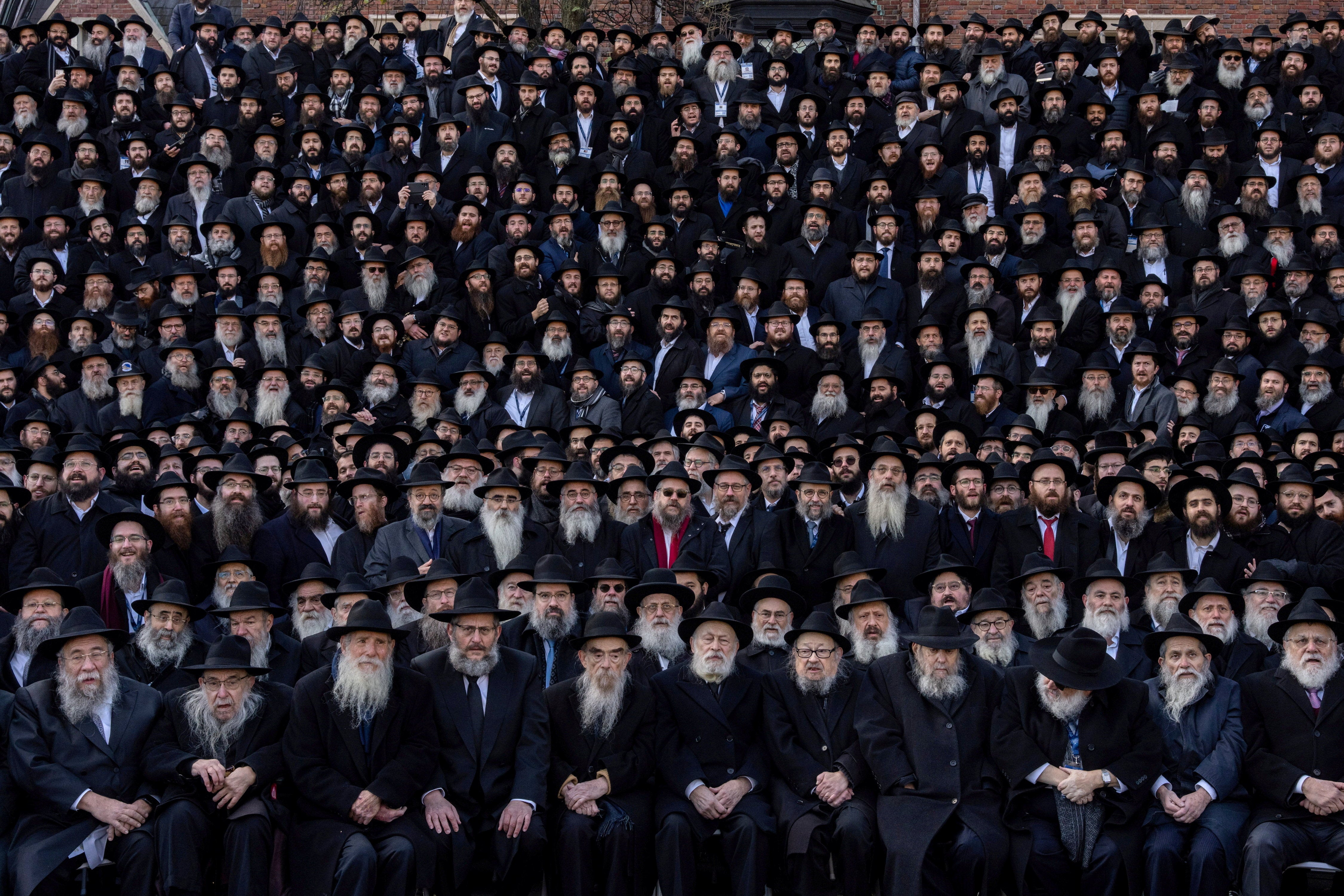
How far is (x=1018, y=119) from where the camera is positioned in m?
15.9

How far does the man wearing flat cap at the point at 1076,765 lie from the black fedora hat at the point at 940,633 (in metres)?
0.33

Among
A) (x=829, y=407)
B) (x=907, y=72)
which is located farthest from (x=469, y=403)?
(x=907, y=72)

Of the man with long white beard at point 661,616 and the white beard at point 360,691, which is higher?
the man with long white beard at point 661,616

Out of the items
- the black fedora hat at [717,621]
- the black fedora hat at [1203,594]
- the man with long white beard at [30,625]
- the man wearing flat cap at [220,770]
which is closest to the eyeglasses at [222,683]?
the man wearing flat cap at [220,770]

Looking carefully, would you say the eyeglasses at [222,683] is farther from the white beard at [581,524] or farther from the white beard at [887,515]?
the white beard at [887,515]

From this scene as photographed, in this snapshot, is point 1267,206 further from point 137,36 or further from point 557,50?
point 137,36

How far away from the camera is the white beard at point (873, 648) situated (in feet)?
29.0

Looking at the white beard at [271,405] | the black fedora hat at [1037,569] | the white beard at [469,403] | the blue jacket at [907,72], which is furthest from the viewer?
the blue jacket at [907,72]

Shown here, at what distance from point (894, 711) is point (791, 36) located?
1152 cm

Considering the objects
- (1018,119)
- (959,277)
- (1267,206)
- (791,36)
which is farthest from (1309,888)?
(791,36)

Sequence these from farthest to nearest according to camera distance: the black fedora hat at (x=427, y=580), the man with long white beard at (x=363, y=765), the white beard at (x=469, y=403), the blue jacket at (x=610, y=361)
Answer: the blue jacket at (x=610, y=361), the white beard at (x=469, y=403), the black fedora hat at (x=427, y=580), the man with long white beard at (x=363, y=765)

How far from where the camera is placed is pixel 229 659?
24.8 feet

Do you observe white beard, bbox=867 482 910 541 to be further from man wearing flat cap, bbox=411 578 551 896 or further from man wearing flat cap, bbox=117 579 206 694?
man wearing flat cap, bbox=117 579 206 694

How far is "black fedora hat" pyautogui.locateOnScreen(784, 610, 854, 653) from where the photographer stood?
8.16 metres
